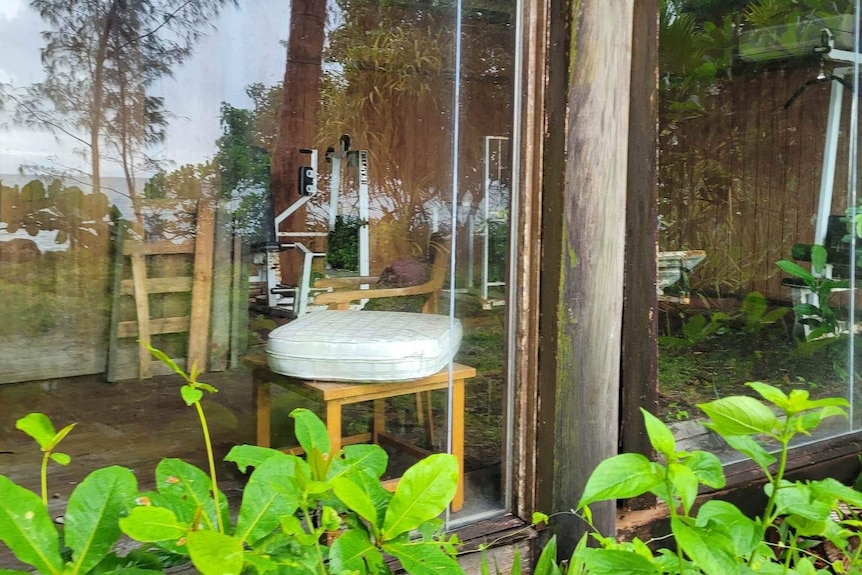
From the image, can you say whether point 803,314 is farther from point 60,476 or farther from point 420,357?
point 60,476

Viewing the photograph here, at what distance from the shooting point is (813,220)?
2594mm

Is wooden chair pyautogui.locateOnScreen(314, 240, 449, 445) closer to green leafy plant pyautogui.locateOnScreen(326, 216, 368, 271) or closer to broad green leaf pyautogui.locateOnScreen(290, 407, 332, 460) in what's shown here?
broad green leaf pyautogui.locateOnScreen(290, 407, 332, 460)

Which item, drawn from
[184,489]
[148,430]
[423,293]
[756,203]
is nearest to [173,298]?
[148,430]

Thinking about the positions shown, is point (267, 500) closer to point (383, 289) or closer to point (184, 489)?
point (184, 489)

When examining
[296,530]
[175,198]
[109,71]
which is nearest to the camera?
[296,530]

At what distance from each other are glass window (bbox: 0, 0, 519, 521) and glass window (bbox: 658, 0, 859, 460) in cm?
70

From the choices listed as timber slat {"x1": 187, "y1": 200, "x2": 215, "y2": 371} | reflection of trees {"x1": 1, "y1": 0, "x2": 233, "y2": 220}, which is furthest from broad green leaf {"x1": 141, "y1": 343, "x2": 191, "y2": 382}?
reflection of trees {"x1": 1, "y1": 0, "x2": 233, "y2": 220}

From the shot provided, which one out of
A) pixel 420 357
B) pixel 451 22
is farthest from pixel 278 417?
pixel 451 22

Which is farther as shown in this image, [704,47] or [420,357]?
[704,47]

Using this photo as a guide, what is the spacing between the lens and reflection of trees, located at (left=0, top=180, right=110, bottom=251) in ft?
12.3

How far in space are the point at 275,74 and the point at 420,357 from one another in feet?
13.4

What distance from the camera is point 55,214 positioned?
3.99 meters

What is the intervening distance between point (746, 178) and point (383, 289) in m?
1.84

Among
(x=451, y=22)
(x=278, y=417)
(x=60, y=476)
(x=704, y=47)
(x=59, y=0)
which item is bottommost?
(x=60, y=476)
